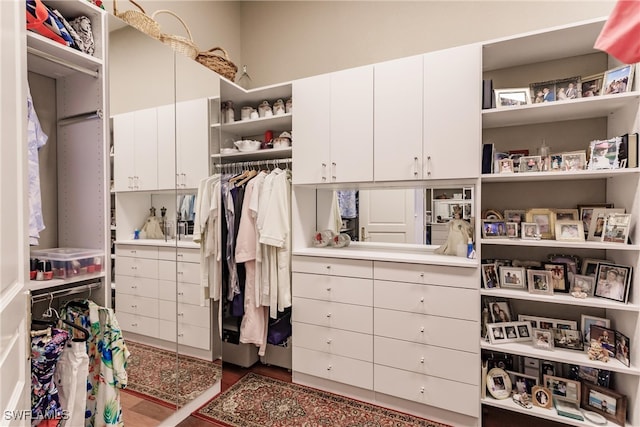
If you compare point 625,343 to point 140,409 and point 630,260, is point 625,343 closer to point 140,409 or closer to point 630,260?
point 630,260

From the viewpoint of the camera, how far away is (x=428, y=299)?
204 centimetres

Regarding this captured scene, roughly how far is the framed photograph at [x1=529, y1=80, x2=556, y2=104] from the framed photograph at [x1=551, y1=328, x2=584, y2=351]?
1375 millimetres

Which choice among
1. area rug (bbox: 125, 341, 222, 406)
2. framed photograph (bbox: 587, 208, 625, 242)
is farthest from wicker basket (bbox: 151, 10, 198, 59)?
framed photograph (bbox: 587, 208, 625, 242)

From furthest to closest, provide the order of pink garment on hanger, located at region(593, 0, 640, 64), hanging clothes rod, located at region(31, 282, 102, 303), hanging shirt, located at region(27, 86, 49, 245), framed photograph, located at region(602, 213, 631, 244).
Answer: framed photograph, located at region(602, 213, 631, 244) → hanging clothes rod, located at region(31, 282, 102, 303) → hanging shirt, located at region(27, 86, 49, 245) → pink garment on hanger, located at region(593, 0, 640, 64)

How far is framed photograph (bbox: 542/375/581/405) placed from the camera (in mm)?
1895

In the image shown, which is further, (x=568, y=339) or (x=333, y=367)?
(x=333, y=367)

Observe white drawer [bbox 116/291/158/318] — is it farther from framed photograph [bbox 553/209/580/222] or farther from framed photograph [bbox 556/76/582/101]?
framed photograph [bbox 556/76/582/101]

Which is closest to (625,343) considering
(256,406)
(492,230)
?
(492,230)

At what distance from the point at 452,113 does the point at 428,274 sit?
991mm

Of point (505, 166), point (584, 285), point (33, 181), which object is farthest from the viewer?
point (505, 166)

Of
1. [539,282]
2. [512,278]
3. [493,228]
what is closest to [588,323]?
[539,282]

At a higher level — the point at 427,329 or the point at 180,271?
the point at 180,271

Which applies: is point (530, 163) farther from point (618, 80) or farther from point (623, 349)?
point (623, 349)

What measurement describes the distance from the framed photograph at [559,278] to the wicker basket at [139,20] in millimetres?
2806
